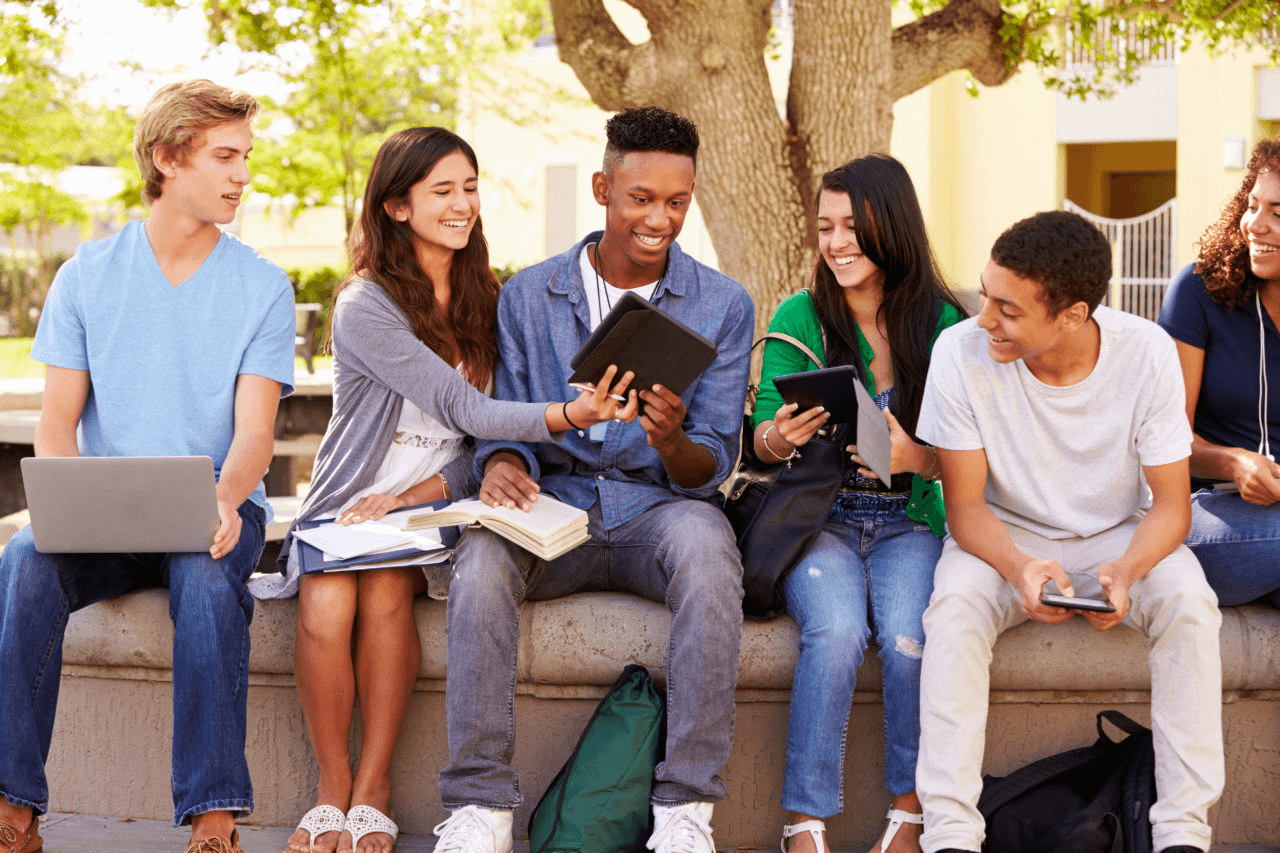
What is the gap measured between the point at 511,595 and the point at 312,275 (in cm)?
1819

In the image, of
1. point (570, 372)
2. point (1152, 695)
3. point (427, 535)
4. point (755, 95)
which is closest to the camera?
point (1152, 695)

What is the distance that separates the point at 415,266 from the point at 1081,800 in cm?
242

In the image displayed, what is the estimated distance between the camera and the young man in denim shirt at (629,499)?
311 cm

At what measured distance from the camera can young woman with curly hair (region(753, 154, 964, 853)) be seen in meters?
3.20

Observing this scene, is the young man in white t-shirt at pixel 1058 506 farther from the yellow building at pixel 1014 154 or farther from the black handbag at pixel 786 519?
the yellow building at pixel 1014 154

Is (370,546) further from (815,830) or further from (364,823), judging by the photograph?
(815,830)

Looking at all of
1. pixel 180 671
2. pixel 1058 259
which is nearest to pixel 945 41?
pixel 1058 259

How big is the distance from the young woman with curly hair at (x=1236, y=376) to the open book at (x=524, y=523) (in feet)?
5.69

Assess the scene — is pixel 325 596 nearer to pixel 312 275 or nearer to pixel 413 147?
pixel 413 147

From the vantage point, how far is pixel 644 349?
3137mm

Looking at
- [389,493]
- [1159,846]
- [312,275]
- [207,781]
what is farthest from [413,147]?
[312,275]

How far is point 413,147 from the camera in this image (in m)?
3.82

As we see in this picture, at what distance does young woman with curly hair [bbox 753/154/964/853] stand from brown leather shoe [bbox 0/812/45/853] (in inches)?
76.9

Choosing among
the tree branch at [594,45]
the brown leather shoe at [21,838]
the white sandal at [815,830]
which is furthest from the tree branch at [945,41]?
the brown leather shoe at [21,838]
